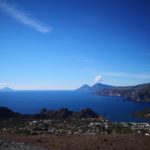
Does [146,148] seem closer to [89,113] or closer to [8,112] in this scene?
[8,112]

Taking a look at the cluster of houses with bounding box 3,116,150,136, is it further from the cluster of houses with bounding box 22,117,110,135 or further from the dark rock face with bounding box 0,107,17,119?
the dark rock face with bounding box 0,107,17,119

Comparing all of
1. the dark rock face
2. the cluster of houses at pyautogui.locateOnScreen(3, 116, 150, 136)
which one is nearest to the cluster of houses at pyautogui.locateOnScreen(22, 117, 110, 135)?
the cluster of houses at pyautogui.locateOnScreen(3, 116, 150, 136)

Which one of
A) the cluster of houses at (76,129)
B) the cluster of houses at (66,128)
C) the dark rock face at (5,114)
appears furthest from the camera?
the dark rock face at (5,114)

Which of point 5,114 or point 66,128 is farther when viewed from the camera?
point 5,114

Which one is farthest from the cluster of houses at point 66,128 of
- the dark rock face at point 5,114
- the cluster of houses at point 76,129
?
the dark rock face at point 5,114

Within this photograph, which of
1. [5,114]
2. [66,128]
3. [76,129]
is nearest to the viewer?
[76,129]

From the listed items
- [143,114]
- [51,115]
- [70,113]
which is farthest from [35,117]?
[143,114]

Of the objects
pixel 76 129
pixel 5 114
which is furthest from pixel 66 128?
pixel 5 114

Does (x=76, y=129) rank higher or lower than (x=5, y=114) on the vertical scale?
lower

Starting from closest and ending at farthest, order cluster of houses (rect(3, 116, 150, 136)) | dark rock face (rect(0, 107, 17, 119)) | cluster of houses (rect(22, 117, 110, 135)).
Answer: cluster of houses (rect(3, 116, 150, 136))
cluster of houses (rect(22, 117, 110, 135))
dark rock face (rect(0, 107, 17, 119))

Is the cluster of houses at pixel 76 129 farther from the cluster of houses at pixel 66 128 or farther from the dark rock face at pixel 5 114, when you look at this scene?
the dark rock face at pixel 5 114

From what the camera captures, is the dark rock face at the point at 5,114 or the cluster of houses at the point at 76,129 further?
the dark rock face at the point at 5,114

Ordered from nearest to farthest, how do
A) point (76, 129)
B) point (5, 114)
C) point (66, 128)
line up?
point (76, 129) < point (66, 128) < point (5, 114)

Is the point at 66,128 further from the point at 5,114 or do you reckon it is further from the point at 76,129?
the point at 5,114
